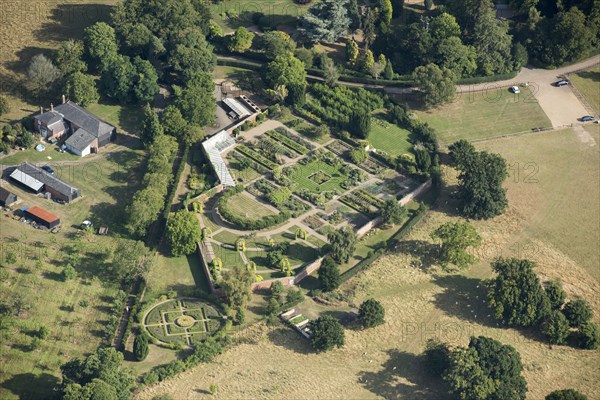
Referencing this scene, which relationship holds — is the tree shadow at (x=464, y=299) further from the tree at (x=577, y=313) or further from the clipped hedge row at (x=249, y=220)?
the clipped hedge row at (x=249, y=220)

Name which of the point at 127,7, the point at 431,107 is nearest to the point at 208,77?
the point at 127,7

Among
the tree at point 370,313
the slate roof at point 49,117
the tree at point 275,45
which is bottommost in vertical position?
the tree at point 370,313

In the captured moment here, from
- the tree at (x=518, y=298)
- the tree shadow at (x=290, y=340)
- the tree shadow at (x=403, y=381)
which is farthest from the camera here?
the tree at (x=518, y=298)

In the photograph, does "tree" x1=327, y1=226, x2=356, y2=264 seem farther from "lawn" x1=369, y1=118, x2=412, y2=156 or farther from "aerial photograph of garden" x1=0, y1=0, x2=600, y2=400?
"lawn" x1=369, y1=118, x2=412, y2=156

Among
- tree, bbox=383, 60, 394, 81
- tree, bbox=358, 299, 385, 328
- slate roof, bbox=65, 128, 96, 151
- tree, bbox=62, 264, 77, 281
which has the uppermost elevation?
tree, bbox=383, 60, 394, 81

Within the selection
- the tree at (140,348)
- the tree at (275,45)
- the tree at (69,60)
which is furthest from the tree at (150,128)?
the tree at (140,348)

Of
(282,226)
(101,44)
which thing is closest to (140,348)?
(282,226)

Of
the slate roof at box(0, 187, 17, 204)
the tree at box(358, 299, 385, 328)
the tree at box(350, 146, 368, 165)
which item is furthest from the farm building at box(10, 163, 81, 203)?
the tree at box(358, 299, 385, 328)
